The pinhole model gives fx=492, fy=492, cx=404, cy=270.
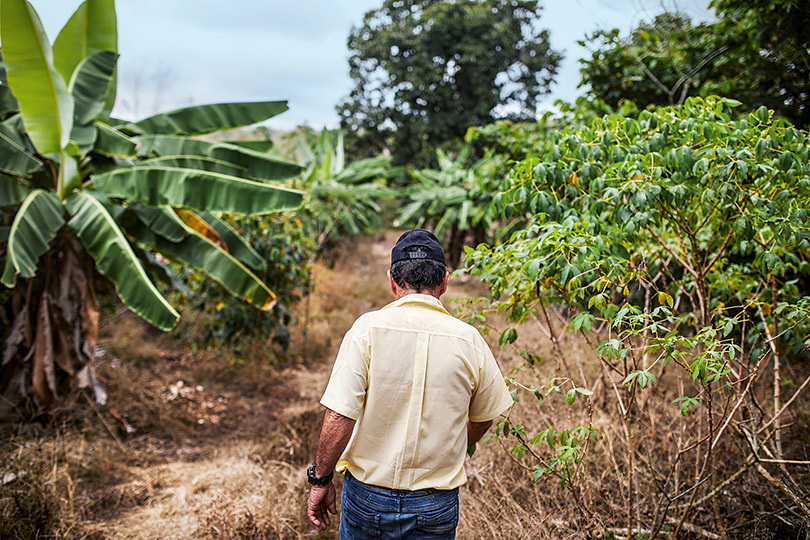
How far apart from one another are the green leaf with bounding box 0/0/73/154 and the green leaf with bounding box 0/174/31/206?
37cm

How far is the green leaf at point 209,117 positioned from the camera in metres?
5.42

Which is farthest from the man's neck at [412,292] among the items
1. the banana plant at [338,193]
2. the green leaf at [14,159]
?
the banana plant at [338,193]

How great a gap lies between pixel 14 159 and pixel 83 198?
0.61m

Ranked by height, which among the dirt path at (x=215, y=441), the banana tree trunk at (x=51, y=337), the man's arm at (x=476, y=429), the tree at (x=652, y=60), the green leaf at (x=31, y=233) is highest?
the tree at (x=652, y=60)

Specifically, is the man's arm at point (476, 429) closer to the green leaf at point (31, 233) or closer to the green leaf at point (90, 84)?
the green leaf at point (31, 233)

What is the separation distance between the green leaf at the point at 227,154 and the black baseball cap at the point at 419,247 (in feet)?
12.8

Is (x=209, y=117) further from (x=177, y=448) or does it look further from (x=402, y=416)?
(x=402, y=416)

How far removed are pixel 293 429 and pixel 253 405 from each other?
143 cm

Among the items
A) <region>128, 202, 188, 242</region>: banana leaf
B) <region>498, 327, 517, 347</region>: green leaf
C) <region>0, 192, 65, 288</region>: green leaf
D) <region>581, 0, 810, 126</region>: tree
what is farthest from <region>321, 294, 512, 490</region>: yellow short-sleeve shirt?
<region>581, 0, 810, 126</region>: tree

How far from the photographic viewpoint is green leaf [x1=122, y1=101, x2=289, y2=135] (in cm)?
542

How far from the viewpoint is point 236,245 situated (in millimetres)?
5484

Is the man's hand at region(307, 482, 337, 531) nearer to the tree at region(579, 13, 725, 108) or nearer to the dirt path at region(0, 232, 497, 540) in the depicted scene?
the dirt path at region(0, 232, 497, 540)

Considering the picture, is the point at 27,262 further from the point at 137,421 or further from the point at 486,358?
the point at 486,358

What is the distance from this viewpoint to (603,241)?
2.31 metres
